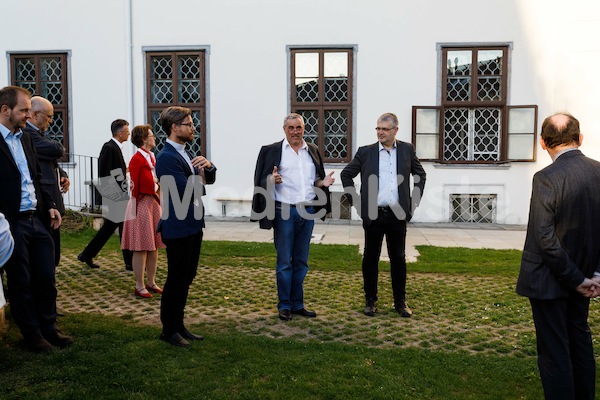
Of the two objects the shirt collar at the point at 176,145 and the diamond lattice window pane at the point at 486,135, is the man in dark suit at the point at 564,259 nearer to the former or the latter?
the shirt collar at the point at 176,145

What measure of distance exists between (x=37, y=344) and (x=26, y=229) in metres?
0.86

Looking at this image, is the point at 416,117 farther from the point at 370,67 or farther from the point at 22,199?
the point at 22,199

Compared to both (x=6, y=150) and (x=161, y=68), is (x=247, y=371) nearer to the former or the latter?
(x=6, y=150)

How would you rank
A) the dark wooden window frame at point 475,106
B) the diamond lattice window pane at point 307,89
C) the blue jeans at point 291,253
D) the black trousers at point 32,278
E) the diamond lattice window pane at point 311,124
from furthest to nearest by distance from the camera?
the diamond lattice window pane at point 311,124
the diamond lattice window pane at point 307,89
the dark wooden window frame at point 475,106
the blue jeans at point 291,253
the black trousers at point 32,278

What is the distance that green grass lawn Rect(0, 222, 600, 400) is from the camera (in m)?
3.81

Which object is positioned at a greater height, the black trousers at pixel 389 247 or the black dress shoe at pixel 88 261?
the black trousers at pixel 389 247

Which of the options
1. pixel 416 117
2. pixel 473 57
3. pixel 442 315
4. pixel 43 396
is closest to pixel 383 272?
pixel 442 315

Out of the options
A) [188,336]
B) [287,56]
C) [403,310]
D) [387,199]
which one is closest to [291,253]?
[387,199]

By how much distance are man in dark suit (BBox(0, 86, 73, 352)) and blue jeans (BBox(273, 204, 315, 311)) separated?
6.47 ft

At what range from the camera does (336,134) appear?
12852 mm

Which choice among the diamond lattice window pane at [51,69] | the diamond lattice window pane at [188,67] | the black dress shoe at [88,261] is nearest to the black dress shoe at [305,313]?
the black dress shoe at [88,261]

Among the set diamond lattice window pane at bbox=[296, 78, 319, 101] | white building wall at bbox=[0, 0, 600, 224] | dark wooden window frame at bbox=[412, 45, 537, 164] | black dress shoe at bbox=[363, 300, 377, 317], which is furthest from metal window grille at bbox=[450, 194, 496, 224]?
black dress shoe at bbox=[363, 300, 377, 317]

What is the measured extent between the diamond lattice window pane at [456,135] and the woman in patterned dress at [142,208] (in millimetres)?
7902

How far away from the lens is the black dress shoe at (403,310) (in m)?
5.67
